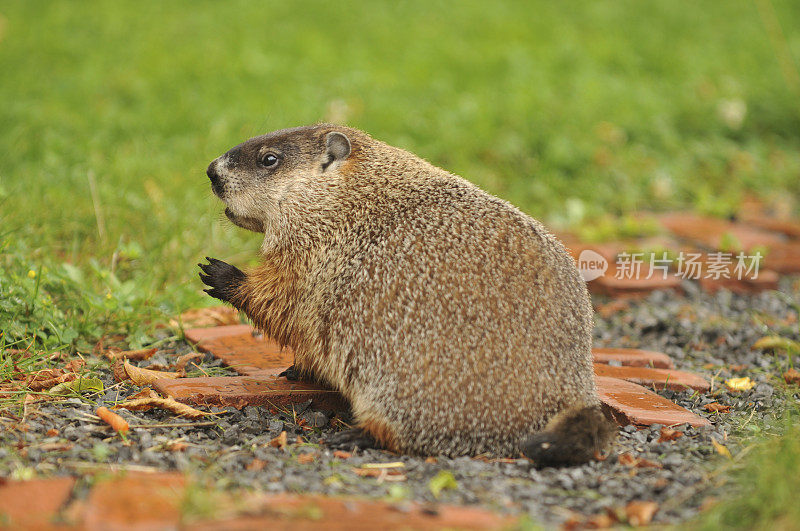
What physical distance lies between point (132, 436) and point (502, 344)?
4.68ft

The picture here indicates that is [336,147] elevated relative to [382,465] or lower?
elevated

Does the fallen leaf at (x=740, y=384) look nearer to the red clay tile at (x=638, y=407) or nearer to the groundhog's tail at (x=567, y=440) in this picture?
the red clay tile at (x=638, y=407)

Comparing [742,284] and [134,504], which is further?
[742,284]

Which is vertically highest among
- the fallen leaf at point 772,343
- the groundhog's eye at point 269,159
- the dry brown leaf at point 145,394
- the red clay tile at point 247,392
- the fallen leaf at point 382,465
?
the groundhog's eye at point 269,159

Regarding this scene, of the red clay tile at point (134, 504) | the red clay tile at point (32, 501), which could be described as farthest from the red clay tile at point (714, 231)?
the red clay tile at point (32, 501)

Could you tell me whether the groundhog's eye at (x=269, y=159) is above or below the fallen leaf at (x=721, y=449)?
above

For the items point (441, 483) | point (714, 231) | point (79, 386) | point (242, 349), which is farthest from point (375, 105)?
point (441, 483)

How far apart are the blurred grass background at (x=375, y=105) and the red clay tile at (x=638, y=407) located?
2.27 metres

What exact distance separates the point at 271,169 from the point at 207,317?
1257 millimetres

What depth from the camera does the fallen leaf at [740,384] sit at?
12.9 feet

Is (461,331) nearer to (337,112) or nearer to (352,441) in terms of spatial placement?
(352,441)

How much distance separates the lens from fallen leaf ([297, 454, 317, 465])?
289cm

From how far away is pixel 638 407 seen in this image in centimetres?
357

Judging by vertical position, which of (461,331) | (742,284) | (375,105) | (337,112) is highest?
(375,105)
